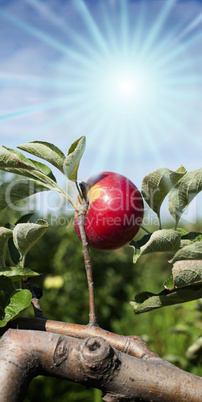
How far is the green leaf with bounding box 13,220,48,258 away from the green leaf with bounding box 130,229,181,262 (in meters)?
0.18

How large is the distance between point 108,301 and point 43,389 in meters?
0.86

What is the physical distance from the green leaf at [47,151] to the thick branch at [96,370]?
314 mm

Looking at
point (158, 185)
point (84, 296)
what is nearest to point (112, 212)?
point (158, 185)

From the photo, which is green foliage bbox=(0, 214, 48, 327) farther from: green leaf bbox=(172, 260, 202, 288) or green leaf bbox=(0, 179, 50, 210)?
green leaf bbox=(172, 260, 202, 288)

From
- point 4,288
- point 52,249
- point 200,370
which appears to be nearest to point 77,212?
point 4,288

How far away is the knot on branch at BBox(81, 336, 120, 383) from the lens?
0.62 m

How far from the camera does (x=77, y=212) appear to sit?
2.61 ft

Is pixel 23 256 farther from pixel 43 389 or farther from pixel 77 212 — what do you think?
pixel 43 389

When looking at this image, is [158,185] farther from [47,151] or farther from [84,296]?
[84,296]

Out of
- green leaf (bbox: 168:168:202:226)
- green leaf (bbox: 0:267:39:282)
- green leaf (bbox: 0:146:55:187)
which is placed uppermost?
green leaf (bbox: 0:146:55:187)

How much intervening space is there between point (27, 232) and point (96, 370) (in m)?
0.27

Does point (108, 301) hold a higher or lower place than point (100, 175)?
lower

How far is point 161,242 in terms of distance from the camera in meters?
0.68

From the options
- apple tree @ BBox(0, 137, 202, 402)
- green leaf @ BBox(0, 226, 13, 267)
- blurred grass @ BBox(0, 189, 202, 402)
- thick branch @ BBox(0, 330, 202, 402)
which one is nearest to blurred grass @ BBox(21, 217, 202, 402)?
blurred grass @ BBox(0, 189, 202, 402)
